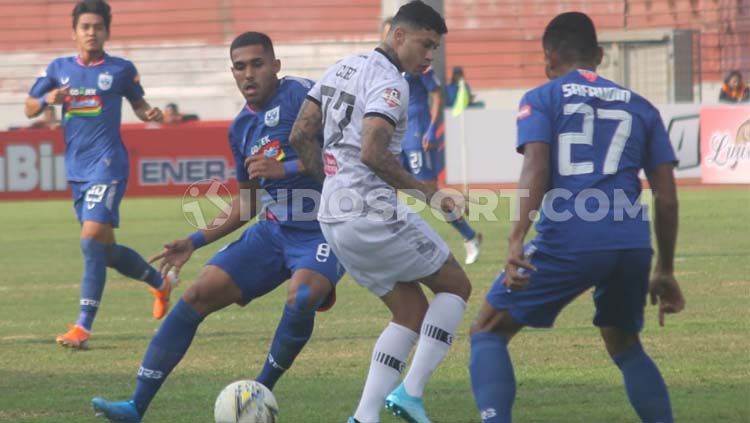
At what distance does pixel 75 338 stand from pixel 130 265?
3.02 ft

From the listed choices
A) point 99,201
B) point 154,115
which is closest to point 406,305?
point 154,115

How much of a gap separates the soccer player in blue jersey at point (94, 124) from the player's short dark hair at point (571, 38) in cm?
489

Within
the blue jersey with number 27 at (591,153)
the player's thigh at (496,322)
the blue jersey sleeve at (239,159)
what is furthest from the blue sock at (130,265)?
the blue jersey with number 27 at (591,153)

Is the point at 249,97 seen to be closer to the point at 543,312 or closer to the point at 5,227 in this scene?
the point at 543,312

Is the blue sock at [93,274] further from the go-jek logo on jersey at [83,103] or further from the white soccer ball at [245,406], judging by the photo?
the white soccer ball at [245,406]

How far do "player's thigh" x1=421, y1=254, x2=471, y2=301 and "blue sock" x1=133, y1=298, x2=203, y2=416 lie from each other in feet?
4.04

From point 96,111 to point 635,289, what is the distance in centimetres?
569

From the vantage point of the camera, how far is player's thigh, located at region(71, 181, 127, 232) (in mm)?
10414

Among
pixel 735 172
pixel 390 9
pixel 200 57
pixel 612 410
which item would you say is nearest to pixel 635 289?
pixel 612 410

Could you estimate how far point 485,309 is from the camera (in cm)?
613

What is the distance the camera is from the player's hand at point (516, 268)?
227 inches

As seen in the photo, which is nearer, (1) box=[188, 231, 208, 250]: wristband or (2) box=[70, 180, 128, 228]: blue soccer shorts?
(1) box=[188, 231, 208, 250]: wristband

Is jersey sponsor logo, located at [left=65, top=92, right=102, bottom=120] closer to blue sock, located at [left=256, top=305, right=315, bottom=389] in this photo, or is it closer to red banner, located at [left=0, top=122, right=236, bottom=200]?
blue sock, located at [left=256, top=305, right=315, bottom=389]

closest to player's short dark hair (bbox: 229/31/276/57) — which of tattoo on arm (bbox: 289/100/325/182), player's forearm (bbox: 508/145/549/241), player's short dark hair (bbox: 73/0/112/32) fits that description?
tattoo on arm (bbox: 289/100/325/182)
